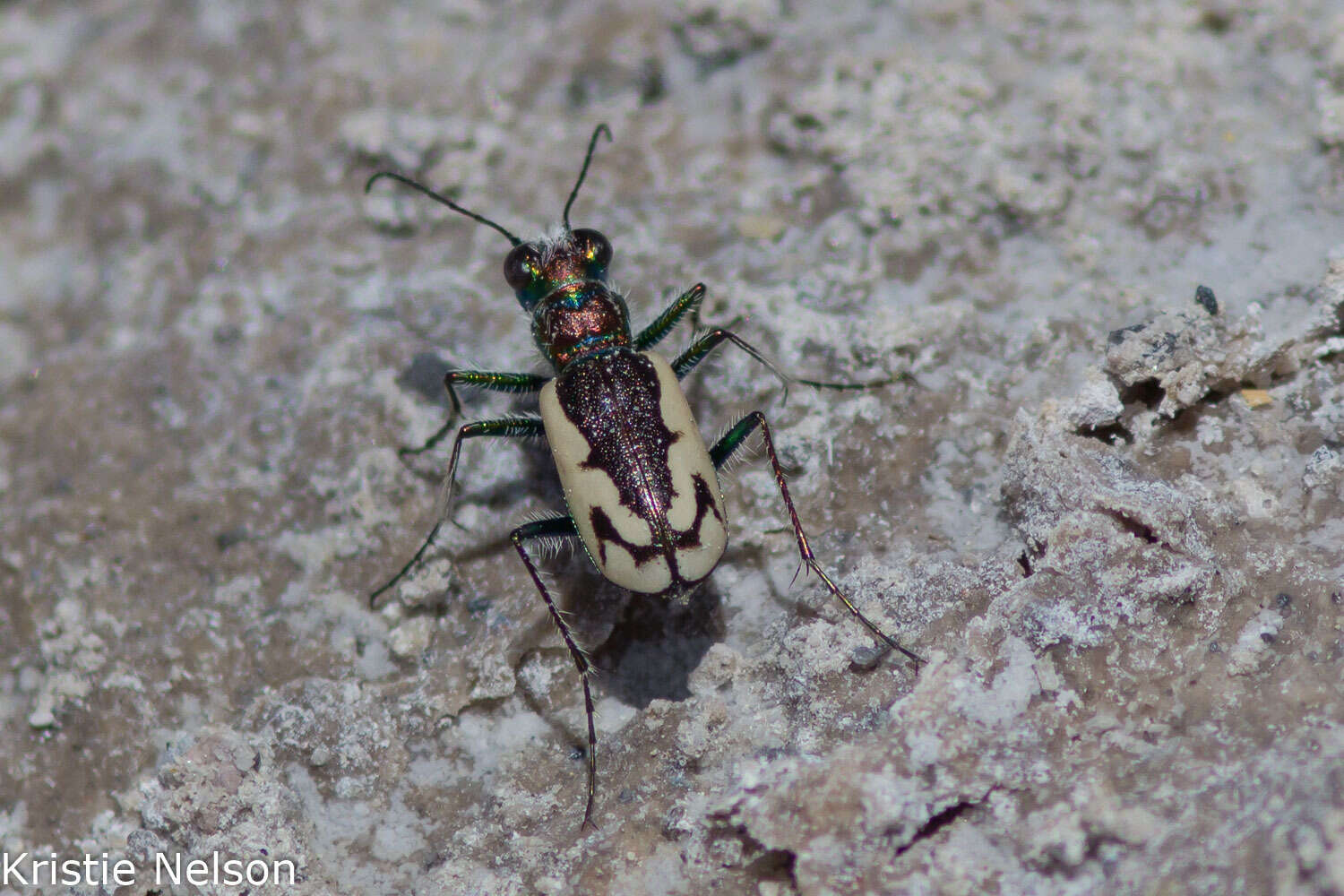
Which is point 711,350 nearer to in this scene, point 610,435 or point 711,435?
point 711,435

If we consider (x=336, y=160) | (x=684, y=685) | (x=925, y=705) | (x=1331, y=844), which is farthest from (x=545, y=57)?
(x=1331, y=844)

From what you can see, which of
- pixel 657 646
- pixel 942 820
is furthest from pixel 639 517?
pixel 942 820

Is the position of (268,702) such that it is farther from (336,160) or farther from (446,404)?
(336,160)

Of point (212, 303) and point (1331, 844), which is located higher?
point (212, 303)

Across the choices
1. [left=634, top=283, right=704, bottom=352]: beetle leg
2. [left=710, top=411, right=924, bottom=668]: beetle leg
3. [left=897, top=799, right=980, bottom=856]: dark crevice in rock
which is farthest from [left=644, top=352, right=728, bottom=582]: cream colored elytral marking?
[left=897, top=799, right=980, bottom=856]: dark crevice in rock

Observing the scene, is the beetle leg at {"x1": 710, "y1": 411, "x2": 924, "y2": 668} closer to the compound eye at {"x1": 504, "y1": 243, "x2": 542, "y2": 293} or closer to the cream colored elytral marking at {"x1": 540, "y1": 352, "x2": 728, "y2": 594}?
the cream colored elytral marking at {"x1": 540, "y1": 352, "x2": 728, "y2": 594}

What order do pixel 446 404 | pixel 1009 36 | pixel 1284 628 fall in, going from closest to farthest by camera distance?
1. pixel 1284 628
2. pixel 446 404
3. pixel 1009 36
